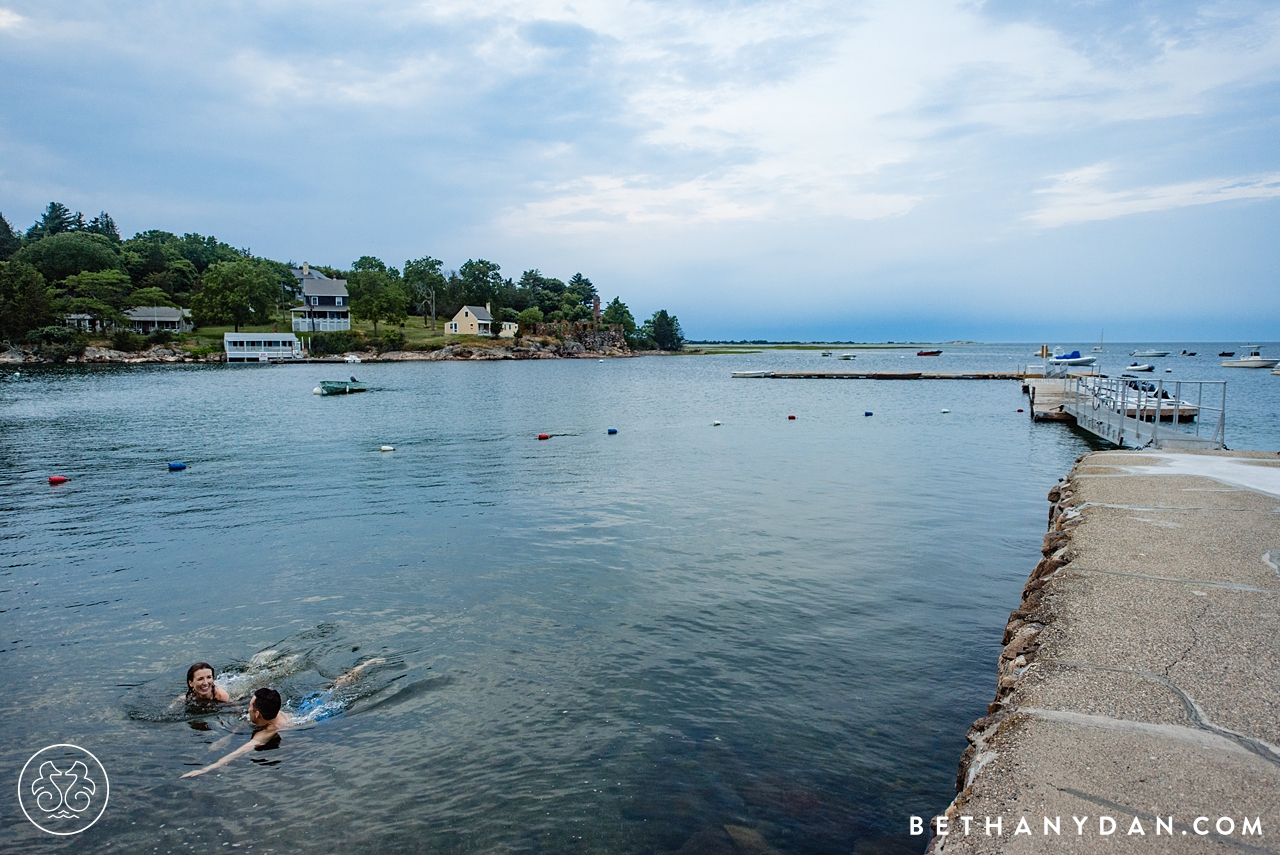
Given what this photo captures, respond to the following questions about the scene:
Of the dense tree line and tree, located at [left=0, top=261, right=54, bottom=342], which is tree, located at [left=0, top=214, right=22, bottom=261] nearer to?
the dense tree line

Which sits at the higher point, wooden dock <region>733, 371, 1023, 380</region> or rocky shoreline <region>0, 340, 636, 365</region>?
rocky shoreline <region>0, 340, 636, 365</region>

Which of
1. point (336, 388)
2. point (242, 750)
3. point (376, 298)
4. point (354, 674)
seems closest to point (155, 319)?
point (376, 298)

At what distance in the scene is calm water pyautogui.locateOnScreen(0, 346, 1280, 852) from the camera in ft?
24.6

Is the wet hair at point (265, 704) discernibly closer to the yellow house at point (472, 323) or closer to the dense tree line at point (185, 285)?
the dense tree line at point (185, 285)

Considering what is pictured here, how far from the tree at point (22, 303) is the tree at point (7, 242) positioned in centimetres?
3101

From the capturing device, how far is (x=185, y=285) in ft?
485

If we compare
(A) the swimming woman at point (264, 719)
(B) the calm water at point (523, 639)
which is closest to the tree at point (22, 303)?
(B) the calm water at point (523, 639)

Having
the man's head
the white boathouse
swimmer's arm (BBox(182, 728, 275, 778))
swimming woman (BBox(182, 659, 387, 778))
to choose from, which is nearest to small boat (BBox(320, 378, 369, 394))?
swimming woman (BBox(182, 659, 387, 778))

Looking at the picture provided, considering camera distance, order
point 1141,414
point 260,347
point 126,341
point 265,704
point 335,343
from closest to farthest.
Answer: point 265,704, point 1141,414, point 126,341, point 260,347, point 335,343

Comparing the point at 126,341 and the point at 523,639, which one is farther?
the point at 126,341

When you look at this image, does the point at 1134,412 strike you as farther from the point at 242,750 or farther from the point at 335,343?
the point at 335,343

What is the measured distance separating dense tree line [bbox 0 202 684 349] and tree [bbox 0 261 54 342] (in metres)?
0.13

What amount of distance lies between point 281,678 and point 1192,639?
1138 cm

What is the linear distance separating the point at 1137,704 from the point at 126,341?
452ft
